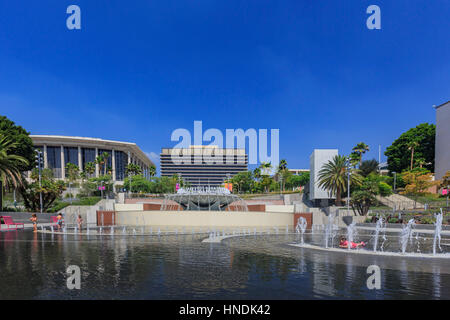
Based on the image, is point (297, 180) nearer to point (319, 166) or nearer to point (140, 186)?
point (319, 166)

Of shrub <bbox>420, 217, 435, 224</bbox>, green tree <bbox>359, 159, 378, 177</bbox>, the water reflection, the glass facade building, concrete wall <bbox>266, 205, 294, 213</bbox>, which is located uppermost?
the glass facade building

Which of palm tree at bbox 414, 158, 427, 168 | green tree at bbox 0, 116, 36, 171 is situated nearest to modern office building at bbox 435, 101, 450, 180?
palm tree at bbox 414, 158, 427, 168

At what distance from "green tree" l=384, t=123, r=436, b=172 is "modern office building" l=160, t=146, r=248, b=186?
349 ft

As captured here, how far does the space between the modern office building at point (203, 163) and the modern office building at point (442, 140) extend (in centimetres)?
11652

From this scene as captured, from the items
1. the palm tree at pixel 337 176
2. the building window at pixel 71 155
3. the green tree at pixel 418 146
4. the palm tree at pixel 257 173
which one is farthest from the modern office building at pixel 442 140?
the building window at pixel 71 155

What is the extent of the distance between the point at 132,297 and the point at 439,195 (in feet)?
183

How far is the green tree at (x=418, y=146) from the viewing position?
60.9 m

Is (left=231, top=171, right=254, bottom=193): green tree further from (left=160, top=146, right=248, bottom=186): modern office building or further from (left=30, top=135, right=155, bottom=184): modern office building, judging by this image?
(left=160, top=146, right=248, bottom=186): modern office building

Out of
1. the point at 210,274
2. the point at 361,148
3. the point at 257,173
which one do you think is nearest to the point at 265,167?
the point at 257,173

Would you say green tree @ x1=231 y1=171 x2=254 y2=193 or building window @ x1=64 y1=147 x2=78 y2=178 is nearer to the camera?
building window @ x1=64 y1=147 x2=78 y2=178

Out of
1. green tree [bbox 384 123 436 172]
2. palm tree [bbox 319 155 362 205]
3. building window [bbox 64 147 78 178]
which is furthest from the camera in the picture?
building window [bbox 64 147 78 178]

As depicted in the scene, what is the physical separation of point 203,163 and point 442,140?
127 meters

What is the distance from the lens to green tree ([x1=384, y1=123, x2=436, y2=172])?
6088 centimetres
